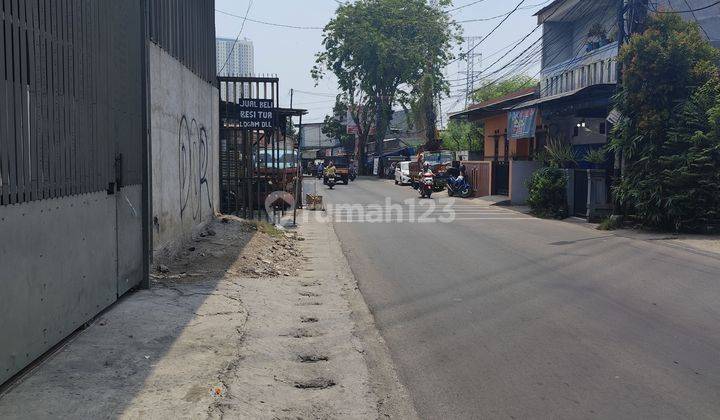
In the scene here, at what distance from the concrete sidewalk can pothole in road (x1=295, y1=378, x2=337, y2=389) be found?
17 mm

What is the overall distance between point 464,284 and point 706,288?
3.45m

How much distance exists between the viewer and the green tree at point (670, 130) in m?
16.3

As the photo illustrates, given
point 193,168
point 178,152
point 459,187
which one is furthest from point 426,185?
point 178,152

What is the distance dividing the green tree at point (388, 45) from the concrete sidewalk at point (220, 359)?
5254 centimetres

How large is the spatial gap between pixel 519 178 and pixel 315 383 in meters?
24.6

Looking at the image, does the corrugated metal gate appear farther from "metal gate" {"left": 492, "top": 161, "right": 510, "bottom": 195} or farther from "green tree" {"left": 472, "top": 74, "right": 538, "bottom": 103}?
"green tree" {"left": 472, "top": 74, "right": 538, "bottom": 103}

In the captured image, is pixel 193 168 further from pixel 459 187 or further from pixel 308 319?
pixel 459 187

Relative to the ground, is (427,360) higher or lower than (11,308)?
lower

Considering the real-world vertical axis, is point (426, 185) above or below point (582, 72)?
below

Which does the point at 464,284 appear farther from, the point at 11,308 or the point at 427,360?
the point at 11,308

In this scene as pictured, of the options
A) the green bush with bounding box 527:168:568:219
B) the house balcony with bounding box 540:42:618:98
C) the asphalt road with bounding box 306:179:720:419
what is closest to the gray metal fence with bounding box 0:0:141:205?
the asphalt road with bounding box 306:179:720:419

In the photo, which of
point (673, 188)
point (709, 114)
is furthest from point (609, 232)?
point (709, 114)

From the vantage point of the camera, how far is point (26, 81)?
5.43 metres

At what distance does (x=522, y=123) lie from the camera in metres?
28.8
